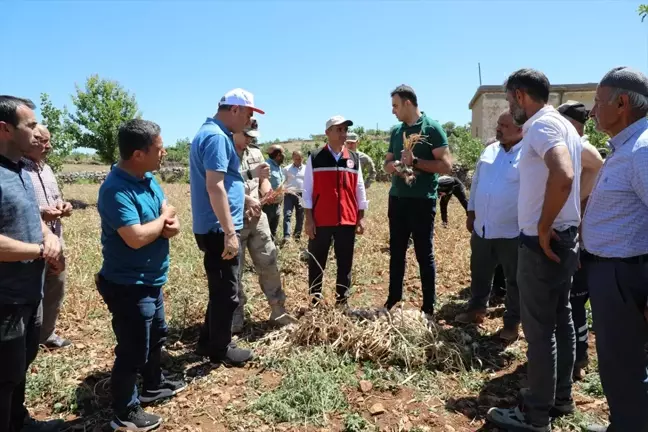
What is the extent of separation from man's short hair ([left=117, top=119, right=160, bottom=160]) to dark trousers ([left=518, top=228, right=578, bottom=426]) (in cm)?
231

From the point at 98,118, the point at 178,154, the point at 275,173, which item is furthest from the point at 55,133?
the point at 178,154

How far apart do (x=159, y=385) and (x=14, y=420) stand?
33.4 inches

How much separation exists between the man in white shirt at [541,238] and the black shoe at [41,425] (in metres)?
2.75

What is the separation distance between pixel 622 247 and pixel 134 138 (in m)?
2.66

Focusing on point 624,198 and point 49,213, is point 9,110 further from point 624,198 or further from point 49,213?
point 624,198

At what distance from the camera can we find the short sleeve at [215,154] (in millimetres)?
3143

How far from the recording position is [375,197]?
14539mm

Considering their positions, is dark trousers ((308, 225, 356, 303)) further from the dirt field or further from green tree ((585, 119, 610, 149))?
green tree ((585, 119, 610, 149))

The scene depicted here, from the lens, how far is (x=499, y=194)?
155 inches

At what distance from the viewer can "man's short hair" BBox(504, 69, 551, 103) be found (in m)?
2.56

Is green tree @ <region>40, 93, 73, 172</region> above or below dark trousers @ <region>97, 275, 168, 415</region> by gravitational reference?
above

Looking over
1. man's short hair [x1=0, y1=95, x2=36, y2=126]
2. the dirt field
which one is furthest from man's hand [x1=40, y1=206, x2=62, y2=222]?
the dirt field

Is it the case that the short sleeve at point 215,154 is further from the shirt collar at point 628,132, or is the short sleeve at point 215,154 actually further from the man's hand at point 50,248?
the shirt collar at point 628,132

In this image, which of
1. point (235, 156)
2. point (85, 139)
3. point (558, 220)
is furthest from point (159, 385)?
point (85, 139)
